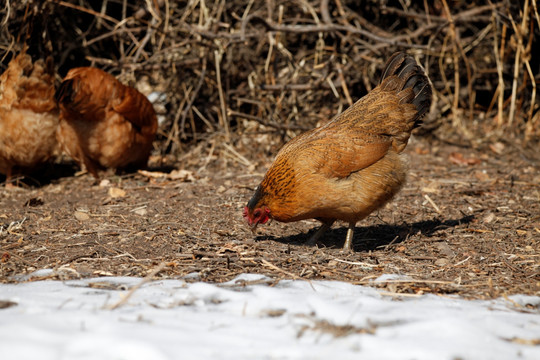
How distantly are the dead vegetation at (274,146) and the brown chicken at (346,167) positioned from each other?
32 centimetres

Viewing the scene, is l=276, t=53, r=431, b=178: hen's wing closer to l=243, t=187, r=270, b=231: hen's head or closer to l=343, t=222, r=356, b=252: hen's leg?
l=243, t=187, r=270, b=231: hen's head

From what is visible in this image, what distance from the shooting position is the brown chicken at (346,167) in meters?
4.03

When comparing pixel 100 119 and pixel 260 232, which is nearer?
pixel 260 232

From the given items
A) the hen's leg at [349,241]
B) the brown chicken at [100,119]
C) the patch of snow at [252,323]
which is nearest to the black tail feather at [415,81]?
the hen's leg at [349,241]

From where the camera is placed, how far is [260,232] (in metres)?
4.75

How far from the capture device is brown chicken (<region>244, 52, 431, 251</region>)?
403 centimetres

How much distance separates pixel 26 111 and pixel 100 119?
31.4 inches

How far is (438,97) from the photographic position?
27.9 feet

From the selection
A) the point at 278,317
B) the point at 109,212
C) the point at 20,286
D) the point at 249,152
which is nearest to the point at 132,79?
the point at 249,152

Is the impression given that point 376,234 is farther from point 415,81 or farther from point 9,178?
point 9,178

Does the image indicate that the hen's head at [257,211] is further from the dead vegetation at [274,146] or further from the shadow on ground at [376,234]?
the shadow on ground at [376,234]

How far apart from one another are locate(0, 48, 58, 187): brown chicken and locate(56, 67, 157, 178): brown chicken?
0.20m

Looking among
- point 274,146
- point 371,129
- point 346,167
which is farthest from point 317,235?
point 274,146

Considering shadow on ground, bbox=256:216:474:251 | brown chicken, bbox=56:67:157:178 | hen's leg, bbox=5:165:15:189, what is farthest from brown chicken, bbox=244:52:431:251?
hen's leg, bbox=5:165:15:189
